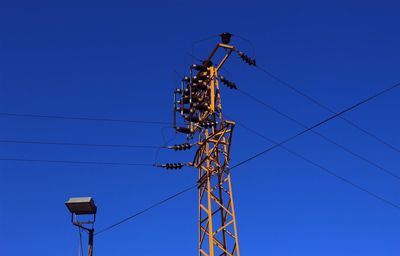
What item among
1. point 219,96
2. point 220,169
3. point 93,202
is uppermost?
point 219,96

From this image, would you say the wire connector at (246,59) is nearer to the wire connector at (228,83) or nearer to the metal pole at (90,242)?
the wire connector at (228,83)

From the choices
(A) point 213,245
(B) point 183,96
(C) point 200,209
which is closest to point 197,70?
(B) point 183,96

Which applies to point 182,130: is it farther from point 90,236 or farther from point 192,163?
point 90,236

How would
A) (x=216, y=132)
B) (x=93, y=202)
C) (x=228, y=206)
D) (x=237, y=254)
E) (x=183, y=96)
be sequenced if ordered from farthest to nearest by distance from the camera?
(x=183, y=96) → (x=216, y=132) → (x=228, y=206) → (x=237, y=254) → (x=93, y=202)

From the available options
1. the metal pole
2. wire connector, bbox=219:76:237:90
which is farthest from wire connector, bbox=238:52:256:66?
the metal pole

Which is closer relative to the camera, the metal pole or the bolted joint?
the metal pole

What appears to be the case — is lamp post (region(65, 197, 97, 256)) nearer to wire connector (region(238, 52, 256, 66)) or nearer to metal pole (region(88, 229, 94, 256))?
metal pole (region(88, 229, 94, 256))

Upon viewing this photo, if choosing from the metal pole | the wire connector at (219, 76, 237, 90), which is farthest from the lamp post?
the wire connector at (219, 76, 237, 90)

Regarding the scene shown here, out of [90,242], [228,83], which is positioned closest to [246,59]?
[228,83]

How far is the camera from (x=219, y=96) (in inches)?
869

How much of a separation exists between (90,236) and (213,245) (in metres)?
5.43

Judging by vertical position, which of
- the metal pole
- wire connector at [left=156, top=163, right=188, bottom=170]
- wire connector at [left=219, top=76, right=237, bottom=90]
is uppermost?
wire connector at [left=219, top=76, right=237, bottom=90]

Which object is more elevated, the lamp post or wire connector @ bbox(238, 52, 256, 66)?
wire connector @ bbox(238, 52, 256, 66)

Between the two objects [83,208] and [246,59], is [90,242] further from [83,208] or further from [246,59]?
[246,59]
